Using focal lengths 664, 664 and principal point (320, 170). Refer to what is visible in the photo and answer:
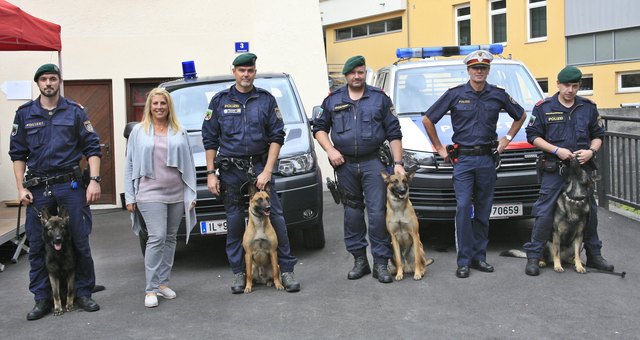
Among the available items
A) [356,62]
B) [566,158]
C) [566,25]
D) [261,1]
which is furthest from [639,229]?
[566,25]

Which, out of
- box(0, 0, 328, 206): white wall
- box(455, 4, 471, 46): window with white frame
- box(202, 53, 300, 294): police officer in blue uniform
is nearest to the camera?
box(202, 53, 300, 294): police officer in blue uniform

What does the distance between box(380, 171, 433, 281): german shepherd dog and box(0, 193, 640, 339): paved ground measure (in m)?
0.17

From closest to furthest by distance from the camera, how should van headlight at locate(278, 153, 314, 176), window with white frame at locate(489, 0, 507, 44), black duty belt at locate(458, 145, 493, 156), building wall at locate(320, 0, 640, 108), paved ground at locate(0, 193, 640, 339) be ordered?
paved ground at locate(0, 193, 640, 339) < black duty belt at locate(458, 145, 493, 156) < van headlight at locate(278, 153, 314, 176) < building wall at locate(320, 0, 640, 108) < window with white frame at locate(489, 0, 507, 44)

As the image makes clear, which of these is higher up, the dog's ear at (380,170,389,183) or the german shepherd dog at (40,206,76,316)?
the dog's ear at (380,170,389,183)

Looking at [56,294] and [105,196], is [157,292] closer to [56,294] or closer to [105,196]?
[56,294]

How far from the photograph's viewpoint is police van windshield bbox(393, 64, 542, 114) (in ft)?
25.2

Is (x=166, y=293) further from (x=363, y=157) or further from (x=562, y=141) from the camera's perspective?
(x=562, y=141)

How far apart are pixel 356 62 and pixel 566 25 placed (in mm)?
19436

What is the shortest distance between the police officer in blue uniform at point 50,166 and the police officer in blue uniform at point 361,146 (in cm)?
198

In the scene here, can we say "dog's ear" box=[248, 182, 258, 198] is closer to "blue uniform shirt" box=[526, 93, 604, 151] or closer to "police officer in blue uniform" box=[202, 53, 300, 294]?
"police officer in blue uniform" box=[202, 53, 300, 294]

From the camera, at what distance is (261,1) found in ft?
40.1

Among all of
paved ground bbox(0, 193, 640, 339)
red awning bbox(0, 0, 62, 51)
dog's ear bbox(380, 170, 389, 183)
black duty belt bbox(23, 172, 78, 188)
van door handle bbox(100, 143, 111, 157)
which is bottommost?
paved ground bbox(0, 193, 640, 339)

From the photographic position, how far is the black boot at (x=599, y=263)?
577 centimetres

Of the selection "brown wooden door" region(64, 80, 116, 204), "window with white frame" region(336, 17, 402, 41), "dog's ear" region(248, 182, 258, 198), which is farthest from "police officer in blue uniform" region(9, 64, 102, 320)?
"window with white frame" region(336, 17, 402, 41)
